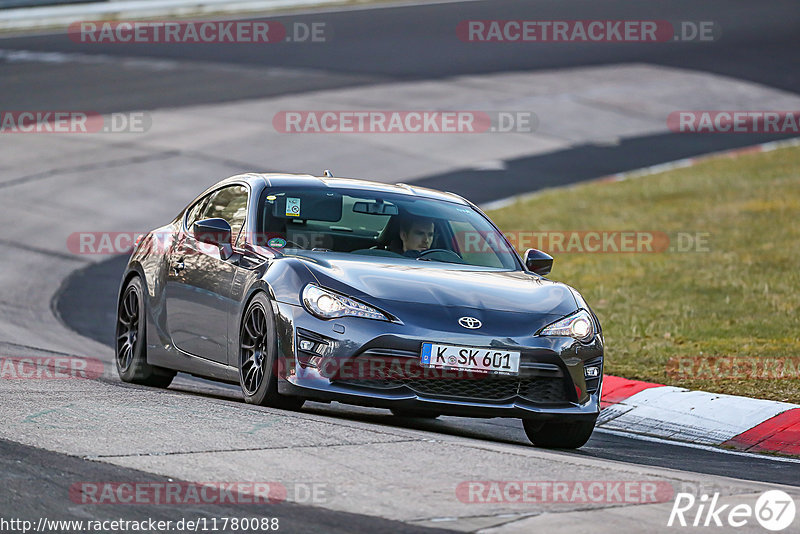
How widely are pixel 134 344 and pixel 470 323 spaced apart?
3.16 m

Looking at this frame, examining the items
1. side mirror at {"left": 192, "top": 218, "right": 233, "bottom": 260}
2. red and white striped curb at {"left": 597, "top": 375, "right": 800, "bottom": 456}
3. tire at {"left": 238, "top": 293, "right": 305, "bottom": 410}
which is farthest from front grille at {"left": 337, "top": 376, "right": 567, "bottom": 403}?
red and white striped curb at {"left": 597, "top": 375, "right": 800, "bottom": 456}

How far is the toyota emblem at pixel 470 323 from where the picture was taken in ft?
24.7

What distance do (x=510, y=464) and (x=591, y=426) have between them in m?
1.71

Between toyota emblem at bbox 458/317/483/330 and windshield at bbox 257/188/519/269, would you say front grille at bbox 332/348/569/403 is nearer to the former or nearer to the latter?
toyota emblem at bbox 458/317/483/330

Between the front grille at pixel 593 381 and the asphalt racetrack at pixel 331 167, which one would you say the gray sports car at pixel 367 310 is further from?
the asphalt racetrack at pixel 331 167

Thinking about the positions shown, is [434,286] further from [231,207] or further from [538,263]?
[231,207]

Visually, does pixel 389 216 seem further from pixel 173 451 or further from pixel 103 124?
pixel 103 124

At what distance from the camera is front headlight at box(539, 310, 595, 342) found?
7.76 m

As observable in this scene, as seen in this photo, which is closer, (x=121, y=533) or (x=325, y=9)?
(x=121, y=533)

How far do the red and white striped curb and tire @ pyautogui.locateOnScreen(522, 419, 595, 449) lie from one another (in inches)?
54.6

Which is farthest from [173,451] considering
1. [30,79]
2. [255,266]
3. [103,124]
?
[30,79]

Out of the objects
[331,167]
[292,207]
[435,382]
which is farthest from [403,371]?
[331,167]

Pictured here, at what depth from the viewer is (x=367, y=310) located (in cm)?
752

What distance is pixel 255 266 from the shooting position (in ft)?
27.0
